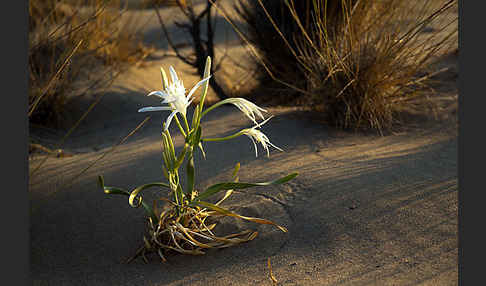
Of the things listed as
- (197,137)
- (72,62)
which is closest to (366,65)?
(197,137)

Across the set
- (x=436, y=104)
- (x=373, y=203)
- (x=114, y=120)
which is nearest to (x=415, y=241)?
(x=373, y=203)

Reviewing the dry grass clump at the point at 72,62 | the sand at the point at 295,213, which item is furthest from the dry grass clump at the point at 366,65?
the dry grass clump at the point at 72,62

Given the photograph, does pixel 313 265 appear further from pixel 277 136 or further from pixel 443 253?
pixel 277 136

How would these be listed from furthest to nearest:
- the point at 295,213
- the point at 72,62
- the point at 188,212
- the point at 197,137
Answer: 1. the point at 72,62
2. the point at 295,213
3. the point at 188,212
4. the point at 197,137

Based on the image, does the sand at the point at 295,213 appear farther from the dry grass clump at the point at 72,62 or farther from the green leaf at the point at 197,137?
the dry grass clump at the point at 72,62

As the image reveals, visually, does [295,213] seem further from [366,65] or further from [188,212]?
[366,65]

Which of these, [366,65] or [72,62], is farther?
[72,62]

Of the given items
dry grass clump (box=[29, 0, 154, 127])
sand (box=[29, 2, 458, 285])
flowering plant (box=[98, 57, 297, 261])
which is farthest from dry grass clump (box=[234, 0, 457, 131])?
dry grass clump (box=[29, 0, 154, 127])

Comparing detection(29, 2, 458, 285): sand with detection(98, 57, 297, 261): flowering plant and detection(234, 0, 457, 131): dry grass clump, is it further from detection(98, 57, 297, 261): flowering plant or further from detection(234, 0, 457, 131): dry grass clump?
detection(234, 0, 457, 131): dry grass clump
